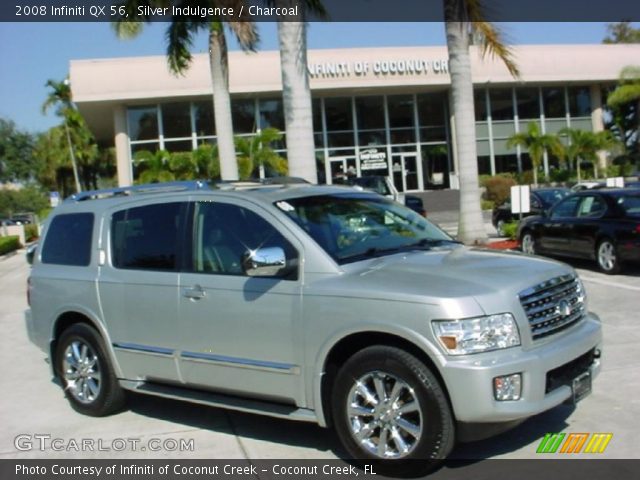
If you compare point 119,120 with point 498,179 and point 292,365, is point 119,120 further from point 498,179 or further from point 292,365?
point 292,365

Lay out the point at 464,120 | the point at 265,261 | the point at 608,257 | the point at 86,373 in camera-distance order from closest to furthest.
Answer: the point at 265,261 < the point at 86,373 < the point at 608,257 < the point at 464,120

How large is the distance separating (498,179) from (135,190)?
1174 inches

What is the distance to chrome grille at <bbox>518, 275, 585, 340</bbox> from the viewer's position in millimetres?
4387

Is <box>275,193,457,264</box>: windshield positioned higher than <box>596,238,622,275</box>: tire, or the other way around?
<box>275,193,457,264</box>: windshield

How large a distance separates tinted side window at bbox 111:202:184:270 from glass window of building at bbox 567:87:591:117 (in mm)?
39932

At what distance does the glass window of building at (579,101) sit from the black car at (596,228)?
99.8 ft

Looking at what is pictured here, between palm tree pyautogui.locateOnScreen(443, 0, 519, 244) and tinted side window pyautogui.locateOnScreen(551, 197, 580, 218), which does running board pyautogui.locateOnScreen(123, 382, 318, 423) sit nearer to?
tinted side window pyautogui.locateOnScreen(551, 197, 580, 218)

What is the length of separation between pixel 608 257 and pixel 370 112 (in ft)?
93.0

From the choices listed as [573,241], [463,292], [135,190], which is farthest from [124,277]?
[573,241]

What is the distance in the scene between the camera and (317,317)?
4.63 metres

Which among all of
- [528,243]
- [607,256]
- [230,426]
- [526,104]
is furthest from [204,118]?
[230,426]

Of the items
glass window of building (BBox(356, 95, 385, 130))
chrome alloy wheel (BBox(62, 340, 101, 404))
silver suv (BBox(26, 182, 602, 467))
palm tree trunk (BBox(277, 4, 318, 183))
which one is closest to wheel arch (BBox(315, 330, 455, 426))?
silver suv (BBox(26, 182, 602, 467))

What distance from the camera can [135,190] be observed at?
6.46 m

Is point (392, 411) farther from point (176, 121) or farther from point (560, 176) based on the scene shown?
point (560, 176)
